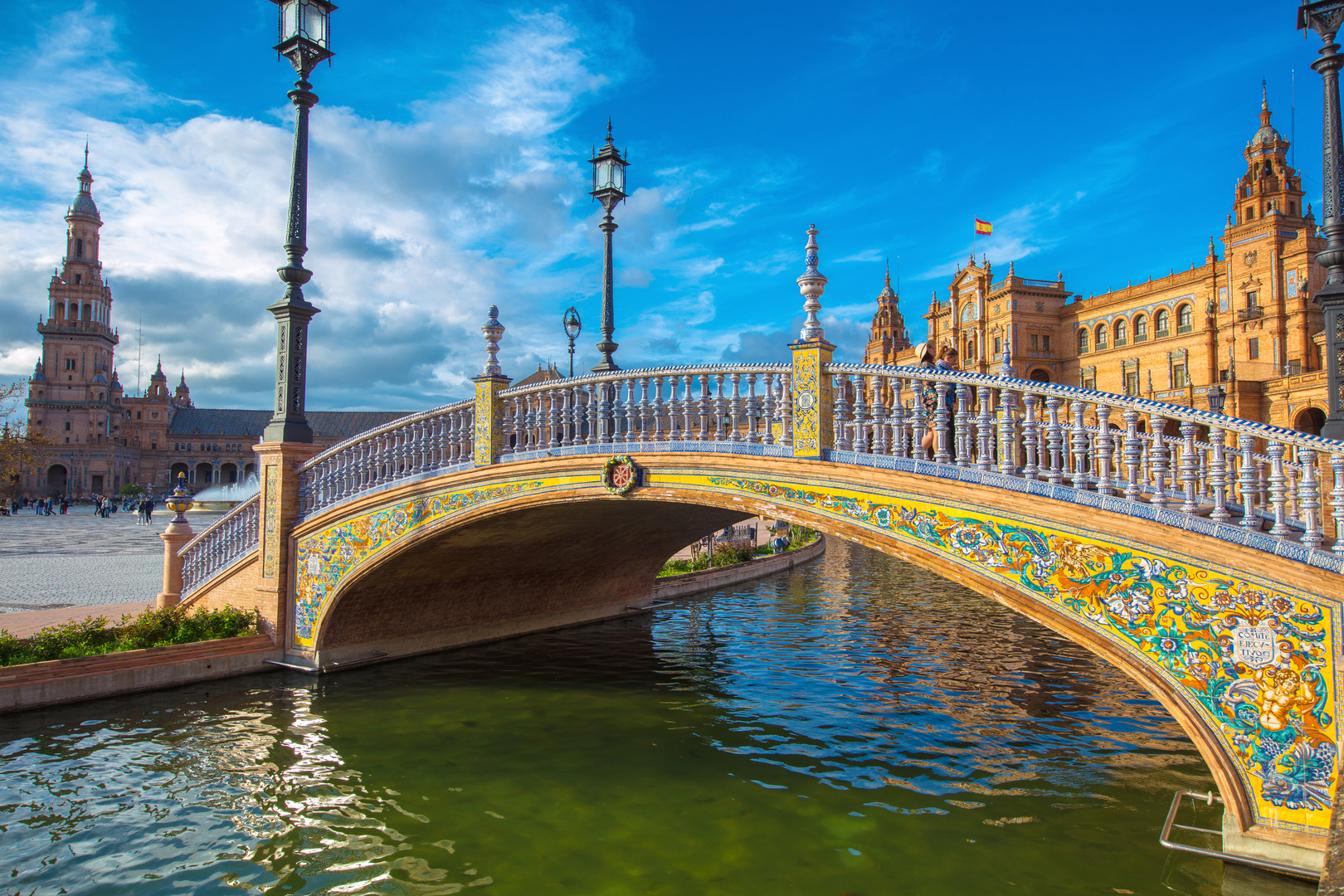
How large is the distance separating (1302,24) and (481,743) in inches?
436

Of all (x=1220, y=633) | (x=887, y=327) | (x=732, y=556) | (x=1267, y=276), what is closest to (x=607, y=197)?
(x=1220, y=633)

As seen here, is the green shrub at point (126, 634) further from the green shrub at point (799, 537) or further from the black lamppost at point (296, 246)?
the green shrub at point (799, 537)

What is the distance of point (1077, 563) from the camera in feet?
20.2

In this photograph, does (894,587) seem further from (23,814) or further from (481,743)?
(23,814)

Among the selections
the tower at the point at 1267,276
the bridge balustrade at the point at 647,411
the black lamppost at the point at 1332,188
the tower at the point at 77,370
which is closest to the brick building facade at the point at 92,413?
the tower at the point at 77,370

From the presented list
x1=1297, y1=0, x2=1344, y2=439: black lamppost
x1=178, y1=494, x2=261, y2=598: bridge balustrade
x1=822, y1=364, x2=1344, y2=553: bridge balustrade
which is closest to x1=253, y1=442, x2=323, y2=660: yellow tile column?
x1=178, y1=494, x2=261, y2=598: bridge balustrade

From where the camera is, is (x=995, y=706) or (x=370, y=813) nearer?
(x=370, y=813)

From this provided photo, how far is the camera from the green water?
620 cm

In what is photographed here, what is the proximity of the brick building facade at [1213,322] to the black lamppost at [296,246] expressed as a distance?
41.6 meters

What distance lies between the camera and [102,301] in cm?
10612

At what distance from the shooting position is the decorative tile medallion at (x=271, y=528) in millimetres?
12414

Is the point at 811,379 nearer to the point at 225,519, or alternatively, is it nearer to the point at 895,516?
the point at 895,516

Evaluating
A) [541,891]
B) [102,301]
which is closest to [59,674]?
[541,891]

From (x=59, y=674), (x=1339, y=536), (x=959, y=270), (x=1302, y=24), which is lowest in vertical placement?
(x=59, y=674)
